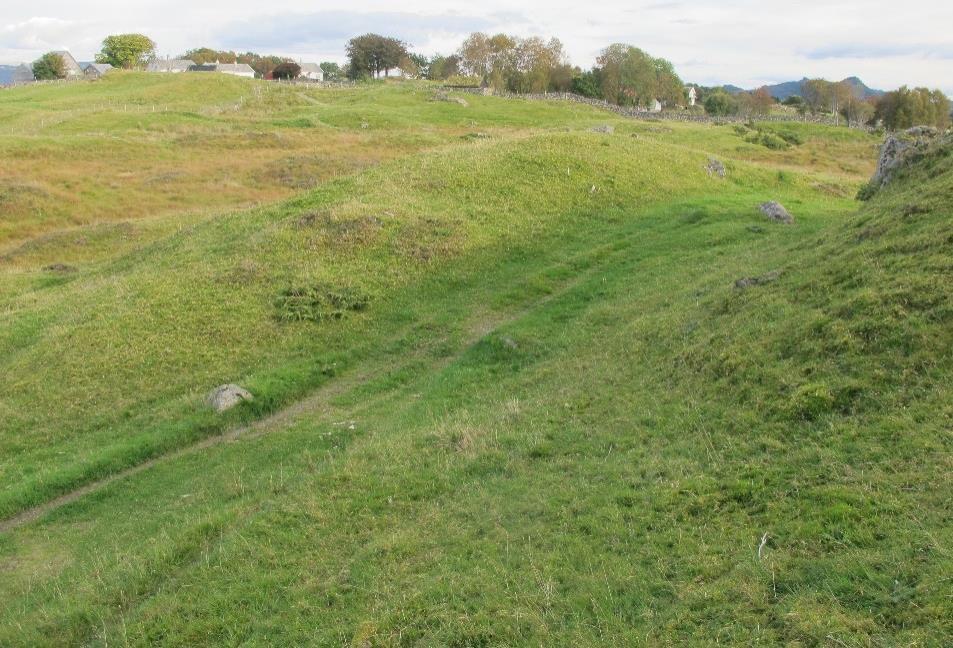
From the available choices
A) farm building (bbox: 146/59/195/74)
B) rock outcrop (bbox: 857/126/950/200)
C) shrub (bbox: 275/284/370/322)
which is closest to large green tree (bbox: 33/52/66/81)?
farm building (bbox: 146/59/195/74)

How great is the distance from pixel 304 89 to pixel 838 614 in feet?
334

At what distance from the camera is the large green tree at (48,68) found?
125 meters

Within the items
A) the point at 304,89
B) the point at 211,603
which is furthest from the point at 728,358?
the point at 304,89

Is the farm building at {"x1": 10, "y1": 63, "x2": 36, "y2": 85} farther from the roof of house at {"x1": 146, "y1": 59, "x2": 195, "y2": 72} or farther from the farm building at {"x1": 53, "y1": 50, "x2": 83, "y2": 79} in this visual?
the roof of house at {"x1": 146, "y1": 59, "x2": 195, "y2": 72}

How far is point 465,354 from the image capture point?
18344 millimetres

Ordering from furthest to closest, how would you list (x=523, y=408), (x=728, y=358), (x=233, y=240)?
(x=233, y=240)
(x=523, y=408)
(x=728, y=358)

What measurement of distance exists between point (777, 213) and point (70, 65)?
463ft

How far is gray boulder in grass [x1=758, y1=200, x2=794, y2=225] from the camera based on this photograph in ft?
85.8

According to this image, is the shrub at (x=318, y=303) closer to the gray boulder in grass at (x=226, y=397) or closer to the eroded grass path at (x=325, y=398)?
the eroded grass path at (x=325, y=398)

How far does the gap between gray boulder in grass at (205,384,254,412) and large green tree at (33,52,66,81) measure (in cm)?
13249

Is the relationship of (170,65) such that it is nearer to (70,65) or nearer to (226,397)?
(70,65)

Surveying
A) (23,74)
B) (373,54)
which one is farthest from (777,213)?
(23,74)

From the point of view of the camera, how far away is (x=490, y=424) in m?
12.9

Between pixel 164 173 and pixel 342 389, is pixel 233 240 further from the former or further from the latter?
pixel 164 173
